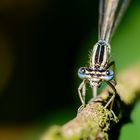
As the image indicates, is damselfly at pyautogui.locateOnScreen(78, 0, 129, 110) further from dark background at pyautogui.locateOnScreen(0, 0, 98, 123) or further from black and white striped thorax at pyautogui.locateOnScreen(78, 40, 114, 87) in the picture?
dark background at pyautogui.locateOnScreen(0, 0, 98, 123)

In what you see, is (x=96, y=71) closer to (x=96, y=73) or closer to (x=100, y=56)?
(x=96, y=73)

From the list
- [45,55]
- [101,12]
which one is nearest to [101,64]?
[101,12]

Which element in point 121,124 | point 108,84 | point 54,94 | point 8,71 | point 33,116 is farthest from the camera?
point 8,71

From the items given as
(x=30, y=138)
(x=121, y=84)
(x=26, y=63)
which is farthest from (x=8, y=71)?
(x=121, y=84)

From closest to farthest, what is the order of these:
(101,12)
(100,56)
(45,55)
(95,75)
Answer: (95,75) → (100,56) → (101,12) → (45,55)

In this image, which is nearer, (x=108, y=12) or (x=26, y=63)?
(x=108, y=12)

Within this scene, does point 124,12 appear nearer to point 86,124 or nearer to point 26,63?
point 26,63

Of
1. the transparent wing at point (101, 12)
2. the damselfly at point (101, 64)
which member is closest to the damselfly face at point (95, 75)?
the damselfly at point (101, 64)
